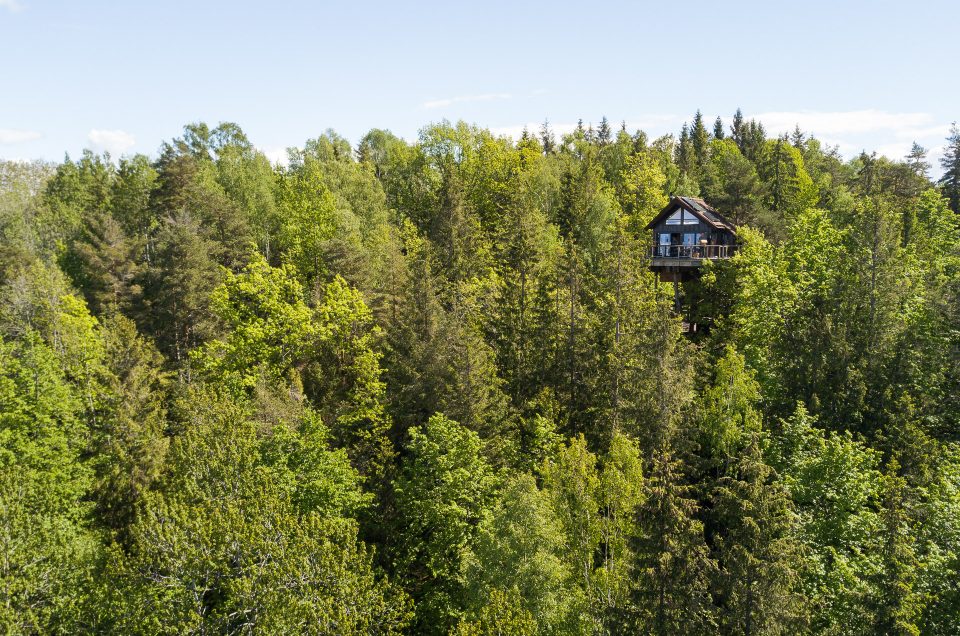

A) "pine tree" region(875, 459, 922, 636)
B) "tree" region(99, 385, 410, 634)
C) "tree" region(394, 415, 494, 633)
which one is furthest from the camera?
"tree" region(394, 415, 494, 633)

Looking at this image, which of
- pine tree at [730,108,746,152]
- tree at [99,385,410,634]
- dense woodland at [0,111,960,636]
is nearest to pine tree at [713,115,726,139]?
pine tree at [730,108,746,152]

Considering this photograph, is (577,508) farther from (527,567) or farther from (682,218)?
(682,218)

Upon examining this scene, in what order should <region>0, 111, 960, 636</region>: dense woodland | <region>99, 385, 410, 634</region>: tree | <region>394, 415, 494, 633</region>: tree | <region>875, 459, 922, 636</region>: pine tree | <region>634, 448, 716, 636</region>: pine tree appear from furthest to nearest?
<region>394, 415, 494, 633</region>: tree → <region>99, 385, 410, 634</region>: tree → <region>0, 111, 960, 636</region>: dense woodland → <region>634, 448, 716, 636</region>: pine tree → <region>875, 459, 922, 636</region>: pine tree

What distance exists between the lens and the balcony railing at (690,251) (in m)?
48.3

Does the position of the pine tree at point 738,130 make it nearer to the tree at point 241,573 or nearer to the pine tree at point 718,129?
the pine tree at point 718,129

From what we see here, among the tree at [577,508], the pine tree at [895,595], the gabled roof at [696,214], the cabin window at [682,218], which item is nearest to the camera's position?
the pine tree at [895,595]

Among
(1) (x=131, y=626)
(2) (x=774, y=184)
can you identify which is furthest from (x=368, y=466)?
(2) (x=774, y=184)

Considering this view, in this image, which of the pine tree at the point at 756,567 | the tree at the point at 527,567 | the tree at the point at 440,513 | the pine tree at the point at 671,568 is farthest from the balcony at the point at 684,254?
the pine tree at the point at 756,567

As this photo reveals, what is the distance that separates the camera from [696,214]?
50.5 meters

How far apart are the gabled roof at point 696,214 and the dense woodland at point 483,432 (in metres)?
2.60

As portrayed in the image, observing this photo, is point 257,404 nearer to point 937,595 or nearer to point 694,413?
point 694,413

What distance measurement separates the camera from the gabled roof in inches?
1989

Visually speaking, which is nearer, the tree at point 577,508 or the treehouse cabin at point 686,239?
the tree at point 577,508

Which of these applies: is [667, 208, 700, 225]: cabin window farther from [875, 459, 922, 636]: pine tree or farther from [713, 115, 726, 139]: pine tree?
[713, 115, 726, 139]: pine tree
